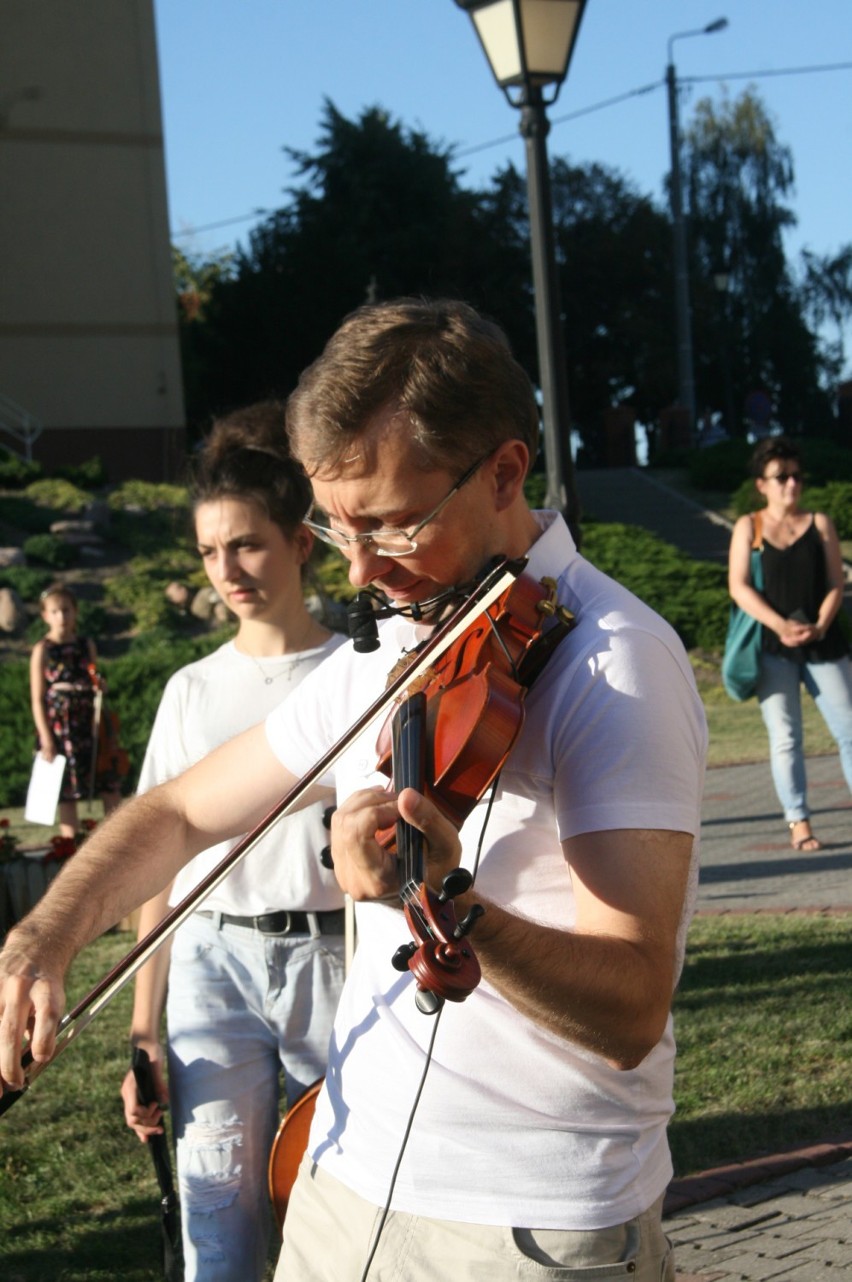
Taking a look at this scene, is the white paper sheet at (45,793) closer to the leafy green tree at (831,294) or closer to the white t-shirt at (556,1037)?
the white t-shirt at (556,1037)

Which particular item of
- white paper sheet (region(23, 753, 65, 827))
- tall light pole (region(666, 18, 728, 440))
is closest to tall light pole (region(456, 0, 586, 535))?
white paper sheet (region(23, 753, 65, 827))

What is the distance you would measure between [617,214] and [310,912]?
46070mm

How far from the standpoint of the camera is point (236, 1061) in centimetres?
315

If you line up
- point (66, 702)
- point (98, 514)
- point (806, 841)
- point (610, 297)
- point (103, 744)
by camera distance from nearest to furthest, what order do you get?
point (806, 841) → point (66, 702) → point (103, 744) → point (98, 514) → point (610, 297)

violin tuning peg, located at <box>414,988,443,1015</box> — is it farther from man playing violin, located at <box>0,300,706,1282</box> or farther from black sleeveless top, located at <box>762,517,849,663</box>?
black sleeveless top, located at <box>762,517,849,663</box>

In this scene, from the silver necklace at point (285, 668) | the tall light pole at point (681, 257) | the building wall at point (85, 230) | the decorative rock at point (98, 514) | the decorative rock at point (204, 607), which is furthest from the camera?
the tall light pole at point (681, 257)

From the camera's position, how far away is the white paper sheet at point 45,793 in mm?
8008

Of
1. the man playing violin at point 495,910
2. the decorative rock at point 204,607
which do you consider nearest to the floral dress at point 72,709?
the decorative rock at point 204,607

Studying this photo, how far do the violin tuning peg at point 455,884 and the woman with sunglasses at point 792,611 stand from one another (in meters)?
6.53

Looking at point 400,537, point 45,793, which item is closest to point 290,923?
point 400,537

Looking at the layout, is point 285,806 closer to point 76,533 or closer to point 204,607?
point 204,607

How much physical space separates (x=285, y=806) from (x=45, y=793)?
20.5ft

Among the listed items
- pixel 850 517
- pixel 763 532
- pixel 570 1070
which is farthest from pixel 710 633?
pixel 570 1070

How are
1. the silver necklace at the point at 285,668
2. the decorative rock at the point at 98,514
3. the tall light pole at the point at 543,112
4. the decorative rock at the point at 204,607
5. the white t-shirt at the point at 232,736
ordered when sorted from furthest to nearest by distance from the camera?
1. the decorative rock at the point at 98,514
2. the decorative rock at the point at 204,607
3. the tall light pole at the point at 543,112
4. the silver necklace at the point at 285,668
5. the white t-shirt at the point at 232,736
